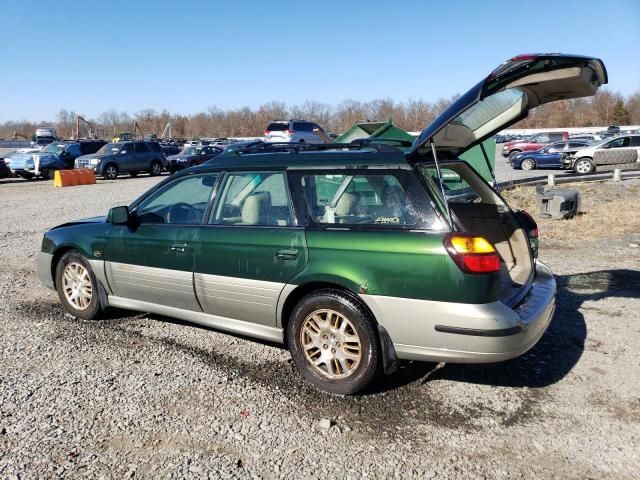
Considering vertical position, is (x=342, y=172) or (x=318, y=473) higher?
(x=342, y=172)

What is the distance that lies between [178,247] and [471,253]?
2.39 metres

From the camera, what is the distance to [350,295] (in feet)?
12.0

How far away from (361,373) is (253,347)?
134 cm

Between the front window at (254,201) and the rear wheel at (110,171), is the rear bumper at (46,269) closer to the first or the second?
the front window at (254,201)

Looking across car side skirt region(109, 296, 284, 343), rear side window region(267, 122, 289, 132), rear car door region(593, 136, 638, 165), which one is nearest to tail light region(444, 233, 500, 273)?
car side skirt region(109, 296, 284, 343)

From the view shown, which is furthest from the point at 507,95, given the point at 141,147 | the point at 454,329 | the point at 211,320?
the point at 141,147

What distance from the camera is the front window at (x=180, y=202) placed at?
4.55 m

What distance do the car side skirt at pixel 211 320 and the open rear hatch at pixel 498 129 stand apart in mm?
1617

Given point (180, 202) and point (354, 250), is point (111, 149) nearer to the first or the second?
point (180, 202)

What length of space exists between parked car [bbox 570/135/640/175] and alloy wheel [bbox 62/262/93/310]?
23.5 metres

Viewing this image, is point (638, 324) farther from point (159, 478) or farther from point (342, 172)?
point (159, 478)

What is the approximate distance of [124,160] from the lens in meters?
26.3

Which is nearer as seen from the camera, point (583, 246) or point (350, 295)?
point (350, 295)

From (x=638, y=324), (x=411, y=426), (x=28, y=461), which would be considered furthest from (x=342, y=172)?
(x=638, y=324)
